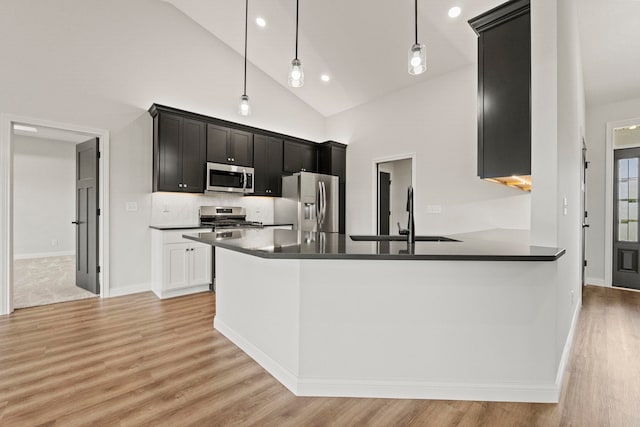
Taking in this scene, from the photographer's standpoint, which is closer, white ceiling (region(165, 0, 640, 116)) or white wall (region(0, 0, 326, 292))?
white ceiling (region(165, 0, 640, 116))

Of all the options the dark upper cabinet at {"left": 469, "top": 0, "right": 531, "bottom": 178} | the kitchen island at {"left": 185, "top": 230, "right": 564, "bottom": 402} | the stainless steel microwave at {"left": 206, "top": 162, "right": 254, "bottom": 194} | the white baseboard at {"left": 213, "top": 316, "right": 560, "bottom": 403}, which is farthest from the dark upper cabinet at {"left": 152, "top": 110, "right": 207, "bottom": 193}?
the dark upper cabinet at {"left": 469, "top": 0, "right": 531, "bottom": 178}

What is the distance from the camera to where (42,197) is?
6.98 m

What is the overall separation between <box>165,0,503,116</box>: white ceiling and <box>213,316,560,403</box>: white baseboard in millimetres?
3483


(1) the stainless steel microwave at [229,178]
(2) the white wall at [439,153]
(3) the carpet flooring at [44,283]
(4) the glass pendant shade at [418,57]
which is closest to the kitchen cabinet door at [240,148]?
(1) the stainless steel microwave at [229,178]

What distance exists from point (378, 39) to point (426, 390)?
408 centimetres

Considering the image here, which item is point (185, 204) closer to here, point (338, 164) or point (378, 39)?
point (338, 164)

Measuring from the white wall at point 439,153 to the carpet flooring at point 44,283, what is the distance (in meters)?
4.48

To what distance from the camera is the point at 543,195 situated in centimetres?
197

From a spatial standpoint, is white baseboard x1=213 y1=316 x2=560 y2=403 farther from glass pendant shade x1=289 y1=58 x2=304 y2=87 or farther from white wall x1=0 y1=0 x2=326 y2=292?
white wall x1=0 y1=0 x2=326 y2=292

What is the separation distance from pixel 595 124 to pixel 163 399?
6.38 meters

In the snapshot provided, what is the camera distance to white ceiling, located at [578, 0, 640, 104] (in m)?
3.05

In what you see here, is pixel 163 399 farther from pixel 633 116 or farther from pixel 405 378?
pixel 633 116

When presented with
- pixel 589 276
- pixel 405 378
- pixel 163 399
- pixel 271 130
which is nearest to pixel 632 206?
pixel 589 276

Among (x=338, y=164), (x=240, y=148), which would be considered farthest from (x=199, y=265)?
(x=338, y=164)
